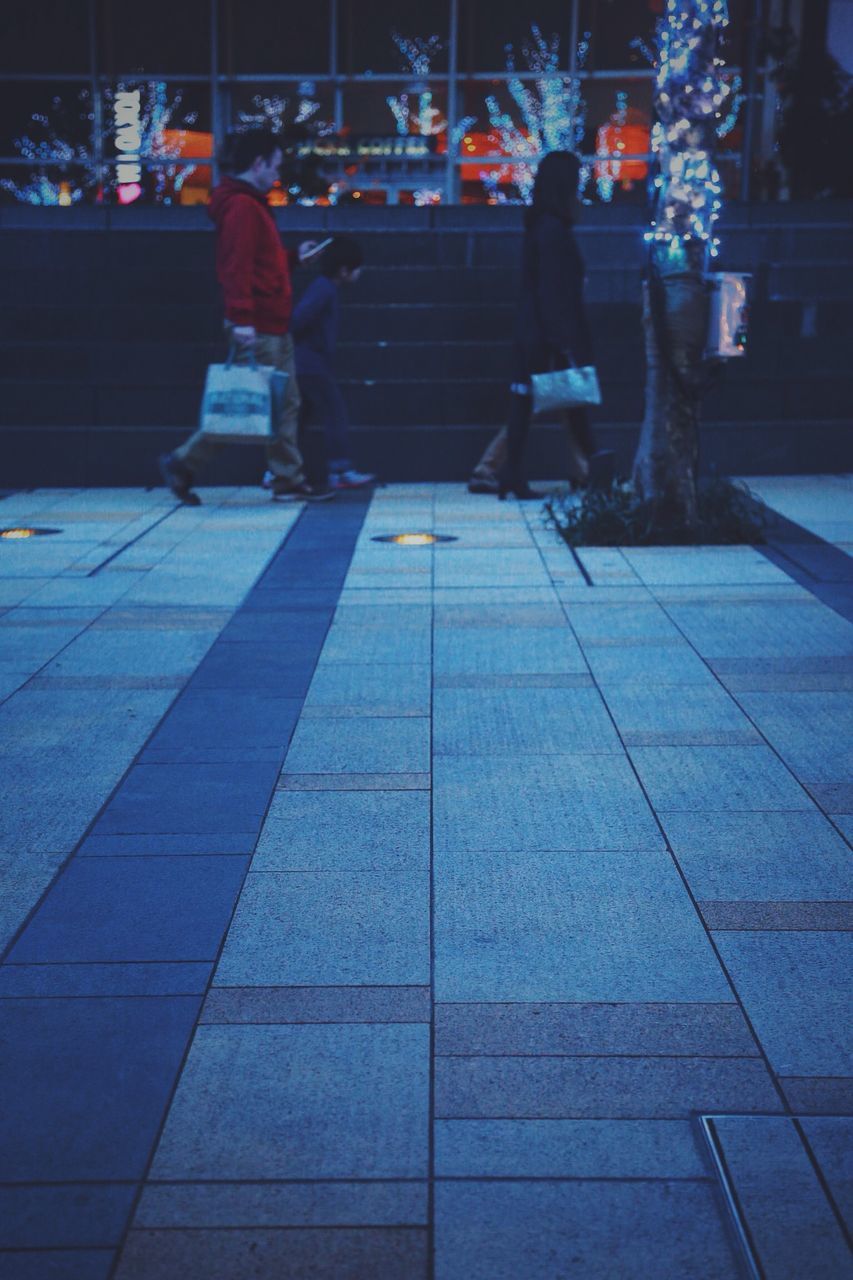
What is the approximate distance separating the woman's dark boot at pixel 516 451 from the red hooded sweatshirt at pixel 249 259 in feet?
5.12

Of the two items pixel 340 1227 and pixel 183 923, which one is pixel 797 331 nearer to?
pixel 183 923

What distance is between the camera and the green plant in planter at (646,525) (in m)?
8.48

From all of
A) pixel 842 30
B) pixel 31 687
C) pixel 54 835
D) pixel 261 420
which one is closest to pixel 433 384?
pixel 261 420

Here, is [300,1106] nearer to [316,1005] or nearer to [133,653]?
[316,1005]

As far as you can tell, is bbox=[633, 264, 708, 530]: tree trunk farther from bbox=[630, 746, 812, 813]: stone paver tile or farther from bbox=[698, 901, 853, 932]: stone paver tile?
bbox=[698, 901, 853, 932]: stone paver tile

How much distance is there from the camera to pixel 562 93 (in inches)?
832

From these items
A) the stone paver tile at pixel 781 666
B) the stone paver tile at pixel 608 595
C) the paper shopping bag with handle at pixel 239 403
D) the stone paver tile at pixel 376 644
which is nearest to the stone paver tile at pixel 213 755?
the stone paver tile at pixel 376 644

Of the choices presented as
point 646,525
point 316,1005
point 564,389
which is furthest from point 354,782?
point 564,389

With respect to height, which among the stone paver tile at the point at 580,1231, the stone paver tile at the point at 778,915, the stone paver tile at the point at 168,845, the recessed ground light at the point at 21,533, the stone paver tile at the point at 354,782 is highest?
the stone paver tile at the point at 580,1231

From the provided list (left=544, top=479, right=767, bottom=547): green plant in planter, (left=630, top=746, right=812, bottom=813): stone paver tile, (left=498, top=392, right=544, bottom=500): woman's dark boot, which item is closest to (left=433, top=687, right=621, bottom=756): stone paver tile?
(left=630, top=746, right=812, bottom=813): stone paver tile

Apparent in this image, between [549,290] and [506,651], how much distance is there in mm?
4221

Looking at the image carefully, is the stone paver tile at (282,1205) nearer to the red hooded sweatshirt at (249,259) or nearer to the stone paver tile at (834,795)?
the stone paver tile at (834,795)

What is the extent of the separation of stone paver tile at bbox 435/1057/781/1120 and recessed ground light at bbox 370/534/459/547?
601 centimetres

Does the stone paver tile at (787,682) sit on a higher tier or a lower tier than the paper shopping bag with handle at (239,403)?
lower
